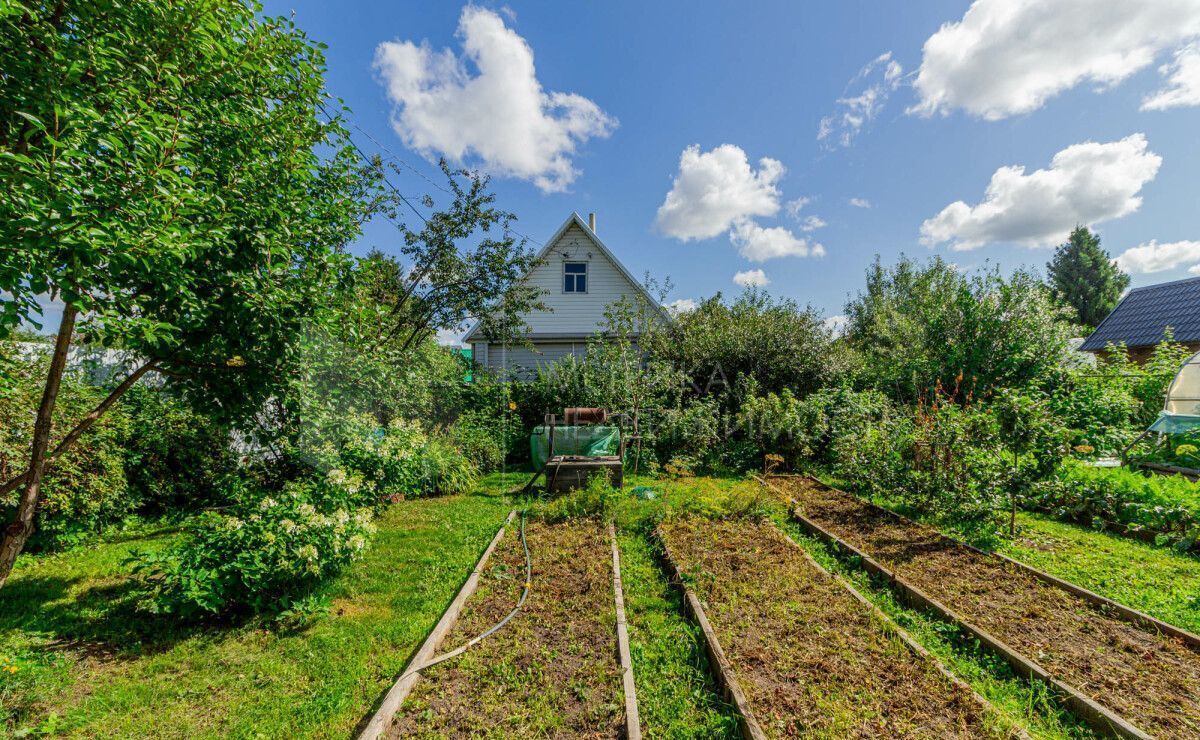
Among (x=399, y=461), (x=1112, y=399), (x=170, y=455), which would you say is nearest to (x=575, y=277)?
(x=399, y=461)

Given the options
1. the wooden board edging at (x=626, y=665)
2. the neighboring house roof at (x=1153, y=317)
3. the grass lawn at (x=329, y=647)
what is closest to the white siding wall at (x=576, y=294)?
the grass lawn at (x=329, y=647)

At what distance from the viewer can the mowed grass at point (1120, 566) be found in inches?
156

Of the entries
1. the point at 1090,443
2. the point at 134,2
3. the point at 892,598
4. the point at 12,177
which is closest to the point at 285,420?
the point at 12,177

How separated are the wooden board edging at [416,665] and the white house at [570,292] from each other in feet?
39.2

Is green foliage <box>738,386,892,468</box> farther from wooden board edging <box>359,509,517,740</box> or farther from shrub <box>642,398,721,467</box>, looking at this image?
wooden board edging <box>359,509,517,740</box>

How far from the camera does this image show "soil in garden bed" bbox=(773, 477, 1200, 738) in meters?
2.76

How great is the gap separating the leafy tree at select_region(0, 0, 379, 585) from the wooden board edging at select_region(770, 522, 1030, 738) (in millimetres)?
5243

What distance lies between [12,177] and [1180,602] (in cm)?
849

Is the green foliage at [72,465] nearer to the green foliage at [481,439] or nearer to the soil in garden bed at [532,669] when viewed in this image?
the soil in garden bed at [532,669]

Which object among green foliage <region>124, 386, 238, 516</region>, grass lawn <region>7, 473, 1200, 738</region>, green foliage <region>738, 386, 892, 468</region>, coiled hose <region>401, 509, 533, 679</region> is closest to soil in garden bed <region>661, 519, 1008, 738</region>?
grass lawn <region>7, 473, 1200, 738</region>

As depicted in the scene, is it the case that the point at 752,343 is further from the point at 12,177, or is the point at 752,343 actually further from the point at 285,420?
the point at 12,177

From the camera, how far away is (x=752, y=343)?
11.9m

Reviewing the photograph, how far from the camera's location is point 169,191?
252cm

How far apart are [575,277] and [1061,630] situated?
15042mm
